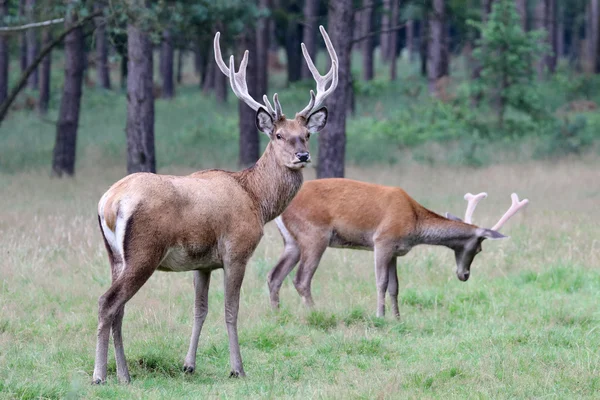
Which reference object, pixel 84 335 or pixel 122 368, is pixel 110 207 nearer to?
pixel 122 368

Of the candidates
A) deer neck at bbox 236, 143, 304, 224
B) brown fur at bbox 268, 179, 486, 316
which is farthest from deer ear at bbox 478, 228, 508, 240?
deer neck at bbox 236, 143, 304, 224

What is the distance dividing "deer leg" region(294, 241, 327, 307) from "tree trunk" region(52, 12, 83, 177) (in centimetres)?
1061

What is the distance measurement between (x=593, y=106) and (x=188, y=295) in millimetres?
25868

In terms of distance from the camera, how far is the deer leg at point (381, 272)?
8.91m

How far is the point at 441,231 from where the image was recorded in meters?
9.44

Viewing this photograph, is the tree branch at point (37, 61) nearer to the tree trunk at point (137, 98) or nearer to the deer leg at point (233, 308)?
the tree trunk at point (137, 98)

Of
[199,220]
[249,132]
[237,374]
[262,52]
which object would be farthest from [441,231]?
[262,52]

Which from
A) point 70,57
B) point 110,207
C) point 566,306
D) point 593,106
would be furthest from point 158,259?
point 593,106

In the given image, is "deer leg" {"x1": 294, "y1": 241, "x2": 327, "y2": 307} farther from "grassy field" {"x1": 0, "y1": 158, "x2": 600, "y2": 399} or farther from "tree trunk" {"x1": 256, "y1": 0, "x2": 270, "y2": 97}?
"tree trunk" {"x1": 256, "y1": 0, "x2": 270, "y2": 97}

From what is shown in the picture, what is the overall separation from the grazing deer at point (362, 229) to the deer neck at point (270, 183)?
2213 millimetres

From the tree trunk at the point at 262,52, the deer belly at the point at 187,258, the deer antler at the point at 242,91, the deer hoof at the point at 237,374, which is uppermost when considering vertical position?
the tree trunk at the point at 262,52

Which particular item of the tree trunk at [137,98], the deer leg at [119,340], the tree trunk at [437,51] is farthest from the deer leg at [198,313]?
the tree trunk at [437,51]

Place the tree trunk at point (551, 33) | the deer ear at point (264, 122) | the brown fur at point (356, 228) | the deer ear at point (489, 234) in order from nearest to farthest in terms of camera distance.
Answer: the deer ear at point (264, 122), the deer ear at point (489, 234), the brown fur at point (356, 228), the tree trunk at point (551, 33)

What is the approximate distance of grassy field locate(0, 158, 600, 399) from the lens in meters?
6.20
